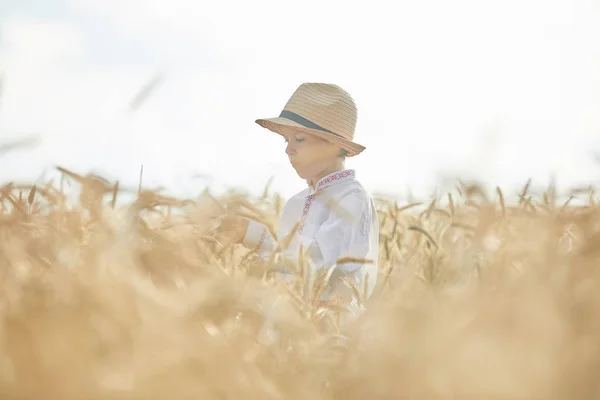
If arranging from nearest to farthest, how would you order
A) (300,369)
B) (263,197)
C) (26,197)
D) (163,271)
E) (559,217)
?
(300,369) < (163,271) < (559,217) < (26,197) < (263,197)

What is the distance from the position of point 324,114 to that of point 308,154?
0.41ft

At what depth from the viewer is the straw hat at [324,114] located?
1965mm

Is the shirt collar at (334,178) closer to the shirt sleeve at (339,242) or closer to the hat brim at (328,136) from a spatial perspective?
the hat brim at (328,136)

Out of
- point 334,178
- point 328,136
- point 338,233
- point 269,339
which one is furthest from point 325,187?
point 269,339

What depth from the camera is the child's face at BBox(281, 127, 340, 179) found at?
1962 mm

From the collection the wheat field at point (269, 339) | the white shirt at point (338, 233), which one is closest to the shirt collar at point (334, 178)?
the white shirt at point (338, 233)

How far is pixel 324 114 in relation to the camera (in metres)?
2.00

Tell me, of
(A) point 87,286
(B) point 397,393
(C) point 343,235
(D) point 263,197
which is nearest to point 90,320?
(A) point 87,286

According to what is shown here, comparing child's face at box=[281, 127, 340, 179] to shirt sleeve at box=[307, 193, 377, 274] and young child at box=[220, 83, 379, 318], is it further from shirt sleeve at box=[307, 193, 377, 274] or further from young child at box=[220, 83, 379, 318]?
shirt sleeve at box=[307, 193, 377, 274]

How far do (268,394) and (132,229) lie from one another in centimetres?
28

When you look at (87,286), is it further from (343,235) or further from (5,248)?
(343,235)

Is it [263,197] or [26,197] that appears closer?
[26,197]

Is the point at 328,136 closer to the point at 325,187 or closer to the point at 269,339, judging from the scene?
the point at 325,187

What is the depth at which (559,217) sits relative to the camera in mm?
929
